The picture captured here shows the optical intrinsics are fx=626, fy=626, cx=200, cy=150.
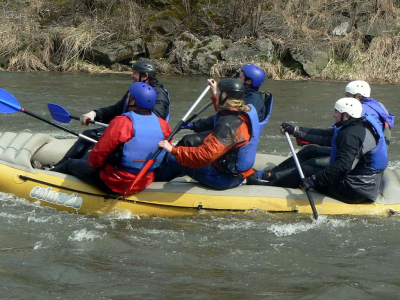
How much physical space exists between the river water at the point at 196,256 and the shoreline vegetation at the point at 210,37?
9385 mm

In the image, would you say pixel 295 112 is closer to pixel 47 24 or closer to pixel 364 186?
pixel 364 186

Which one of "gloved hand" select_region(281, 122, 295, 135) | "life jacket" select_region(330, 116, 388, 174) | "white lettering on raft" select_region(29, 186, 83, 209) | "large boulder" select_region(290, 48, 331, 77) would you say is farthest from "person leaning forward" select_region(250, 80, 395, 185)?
"large boulder" select_region(290, 48, 331, 77)

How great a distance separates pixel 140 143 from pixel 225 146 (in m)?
0.71

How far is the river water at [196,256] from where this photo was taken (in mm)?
4211

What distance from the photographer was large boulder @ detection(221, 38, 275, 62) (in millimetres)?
14695

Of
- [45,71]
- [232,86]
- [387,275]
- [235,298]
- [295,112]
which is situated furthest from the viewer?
[45,71]

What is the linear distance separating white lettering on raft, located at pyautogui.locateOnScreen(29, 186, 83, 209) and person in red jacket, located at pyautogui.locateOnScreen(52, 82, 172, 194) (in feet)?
0.82

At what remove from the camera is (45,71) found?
583 inches

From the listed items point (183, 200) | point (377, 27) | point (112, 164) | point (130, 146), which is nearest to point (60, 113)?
point (112, 164)

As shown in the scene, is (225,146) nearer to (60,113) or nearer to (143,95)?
(143,95)

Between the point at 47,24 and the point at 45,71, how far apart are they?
1961 mm

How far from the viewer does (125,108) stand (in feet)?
19.5

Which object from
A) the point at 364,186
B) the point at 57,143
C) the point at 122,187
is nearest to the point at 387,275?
the point at 364,186

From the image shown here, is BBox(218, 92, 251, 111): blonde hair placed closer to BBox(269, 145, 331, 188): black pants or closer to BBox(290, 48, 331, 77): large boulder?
BBox(269, 145, 331, 188): black pants
